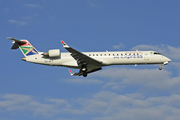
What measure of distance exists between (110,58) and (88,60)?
346cm

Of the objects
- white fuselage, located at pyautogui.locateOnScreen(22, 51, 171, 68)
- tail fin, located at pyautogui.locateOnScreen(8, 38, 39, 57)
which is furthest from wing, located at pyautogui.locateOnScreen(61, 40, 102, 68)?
tail fin, located at pyautogui.locateOnScreen(8, 38, 39, 57)

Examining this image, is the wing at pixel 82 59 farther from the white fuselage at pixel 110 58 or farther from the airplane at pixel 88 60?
the white fuselage at pixel 110 58

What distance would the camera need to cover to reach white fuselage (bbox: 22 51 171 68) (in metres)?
44.3

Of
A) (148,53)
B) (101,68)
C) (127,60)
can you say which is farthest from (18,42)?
(148,53)

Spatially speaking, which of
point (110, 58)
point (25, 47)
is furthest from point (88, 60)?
point (25, 47)

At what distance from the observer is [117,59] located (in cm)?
4425

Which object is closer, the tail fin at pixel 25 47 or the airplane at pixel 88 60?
the airplane at pixel 88 60

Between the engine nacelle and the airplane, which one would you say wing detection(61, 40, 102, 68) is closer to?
the airplane

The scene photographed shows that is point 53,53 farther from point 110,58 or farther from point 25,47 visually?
point 110,58

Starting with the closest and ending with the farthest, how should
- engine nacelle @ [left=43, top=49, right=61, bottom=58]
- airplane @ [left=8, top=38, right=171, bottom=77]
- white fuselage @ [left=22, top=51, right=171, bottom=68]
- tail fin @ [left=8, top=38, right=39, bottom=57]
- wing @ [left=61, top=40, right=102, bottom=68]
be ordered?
wing @ [left=61, top=40, right=102, bottom=68]
engine nacelle @ [left=43, top=49, right=61, bottom=58]
airplane @ [left=8, top=38, right=171, bottom=77]
white fuselage @ [left=22, top=51, right=171, bottom=68]
tail fin @ [left=8, top=38, right=39, bottom=57]

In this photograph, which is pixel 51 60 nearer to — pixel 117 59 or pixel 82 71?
pixel 82 71

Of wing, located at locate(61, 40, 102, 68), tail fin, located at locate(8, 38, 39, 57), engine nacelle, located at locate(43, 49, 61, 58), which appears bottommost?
wing, located at locate(61, 40, 102, 68)

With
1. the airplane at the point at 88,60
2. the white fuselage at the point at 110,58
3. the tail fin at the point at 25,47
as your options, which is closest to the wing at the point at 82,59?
the airplane at the point at 88,60

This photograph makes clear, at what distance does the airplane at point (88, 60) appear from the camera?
4412cm
